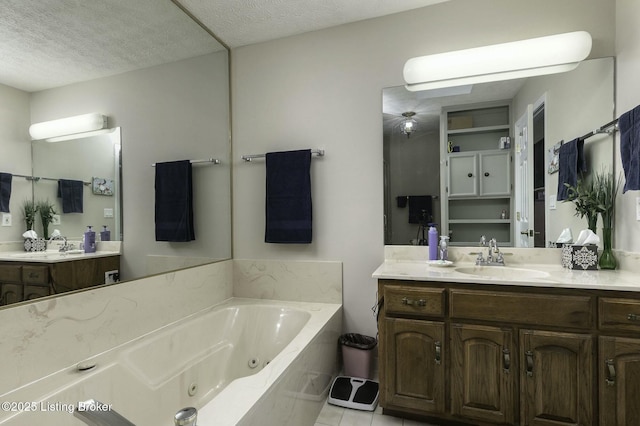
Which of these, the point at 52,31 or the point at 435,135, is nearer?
the point at 52,31

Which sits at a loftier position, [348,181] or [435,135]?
[435,135]

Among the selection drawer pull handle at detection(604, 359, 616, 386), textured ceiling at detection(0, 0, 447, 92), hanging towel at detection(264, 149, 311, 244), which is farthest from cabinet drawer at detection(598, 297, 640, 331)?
textured ceiling at detection(0, 0, 447, 92)

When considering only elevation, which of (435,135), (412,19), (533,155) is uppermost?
(412,19)

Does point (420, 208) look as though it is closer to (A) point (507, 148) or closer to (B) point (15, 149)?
(A) point (507, 148)

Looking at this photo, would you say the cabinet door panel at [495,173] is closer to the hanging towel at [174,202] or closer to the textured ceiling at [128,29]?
the textured ceiling at [128,29]

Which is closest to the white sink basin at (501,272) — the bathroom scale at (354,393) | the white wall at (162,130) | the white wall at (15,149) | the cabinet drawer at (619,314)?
the cabinet drawer at (619,314)

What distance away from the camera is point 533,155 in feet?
6.23

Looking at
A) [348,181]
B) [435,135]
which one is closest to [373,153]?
[348,181]

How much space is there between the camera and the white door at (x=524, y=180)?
74.7 inches

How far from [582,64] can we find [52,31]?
2759 mm

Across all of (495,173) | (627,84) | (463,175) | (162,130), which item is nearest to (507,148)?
(495,173)

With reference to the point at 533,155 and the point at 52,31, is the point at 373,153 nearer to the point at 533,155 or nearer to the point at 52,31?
the point at 533,155

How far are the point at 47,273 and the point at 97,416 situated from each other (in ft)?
3.25

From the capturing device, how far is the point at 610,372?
4.44ft
